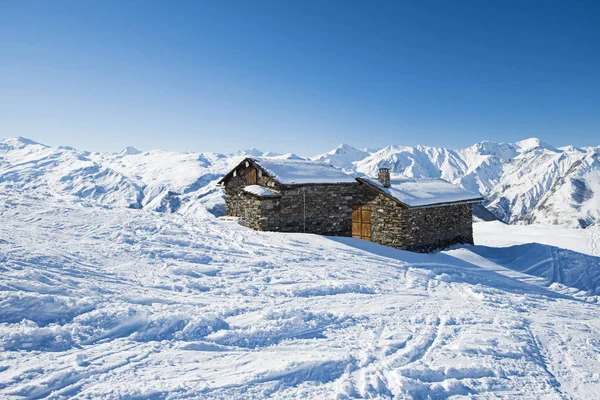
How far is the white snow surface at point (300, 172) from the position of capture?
19.1 m

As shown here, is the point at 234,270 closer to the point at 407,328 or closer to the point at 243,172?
the point at 407,328

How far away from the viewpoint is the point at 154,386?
4883mm

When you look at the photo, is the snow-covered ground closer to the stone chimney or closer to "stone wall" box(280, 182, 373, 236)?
"stone wall" box(280, 182, 373, 236)

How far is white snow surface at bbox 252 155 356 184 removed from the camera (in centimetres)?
1912

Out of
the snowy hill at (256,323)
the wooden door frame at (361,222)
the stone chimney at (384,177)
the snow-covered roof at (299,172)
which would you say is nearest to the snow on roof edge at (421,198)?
the stone chimney at (384,177)

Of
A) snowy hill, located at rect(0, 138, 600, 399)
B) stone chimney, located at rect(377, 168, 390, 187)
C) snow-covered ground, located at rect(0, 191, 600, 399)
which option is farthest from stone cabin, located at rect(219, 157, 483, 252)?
snow-covered ground, located at rect(0, 191, 600, 399)

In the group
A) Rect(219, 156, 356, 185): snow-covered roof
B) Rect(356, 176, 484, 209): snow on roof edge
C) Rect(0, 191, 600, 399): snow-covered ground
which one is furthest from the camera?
Rect(356, 176, 484, 209): snow on roof edge

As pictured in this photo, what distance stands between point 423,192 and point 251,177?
1034 centimetres

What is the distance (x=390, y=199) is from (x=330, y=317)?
1293cm

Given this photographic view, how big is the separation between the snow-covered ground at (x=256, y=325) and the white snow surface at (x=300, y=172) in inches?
230

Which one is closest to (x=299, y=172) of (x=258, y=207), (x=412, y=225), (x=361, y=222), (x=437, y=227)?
(x=258, y=207)

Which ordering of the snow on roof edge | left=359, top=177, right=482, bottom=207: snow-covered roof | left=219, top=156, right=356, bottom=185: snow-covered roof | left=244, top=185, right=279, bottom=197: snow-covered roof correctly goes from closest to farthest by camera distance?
1. left=244, top=185, right=279, bottom=197: snow-covered roof
2. left=219, top=156, right=356, bottom=185: snow-covered roof
3. the snow on roof edge
4. left=359, top=177, right=482, bottom=207: snow-covered roof

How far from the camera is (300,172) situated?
20062 mm

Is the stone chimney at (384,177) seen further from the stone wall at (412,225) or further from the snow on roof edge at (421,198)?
the stone wall at (412,225)
